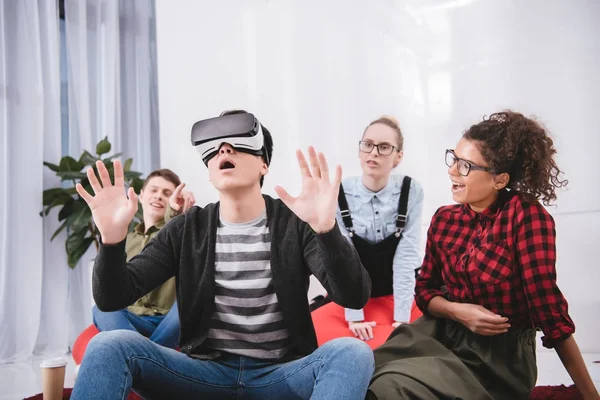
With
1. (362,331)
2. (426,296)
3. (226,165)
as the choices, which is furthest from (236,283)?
(362,331)

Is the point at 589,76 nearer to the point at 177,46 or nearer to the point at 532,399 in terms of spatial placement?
the point at 532,399

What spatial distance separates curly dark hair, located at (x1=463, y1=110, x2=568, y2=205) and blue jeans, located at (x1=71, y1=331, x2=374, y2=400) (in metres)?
0.82

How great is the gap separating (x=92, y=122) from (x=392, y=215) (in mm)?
2985

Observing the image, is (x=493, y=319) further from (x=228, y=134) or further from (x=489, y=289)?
(x=228, y=134)

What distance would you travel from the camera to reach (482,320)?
1.61m

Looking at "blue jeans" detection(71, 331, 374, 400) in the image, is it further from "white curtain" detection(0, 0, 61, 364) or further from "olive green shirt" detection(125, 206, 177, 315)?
"white curtain" detection(0, 0, 61, 364)

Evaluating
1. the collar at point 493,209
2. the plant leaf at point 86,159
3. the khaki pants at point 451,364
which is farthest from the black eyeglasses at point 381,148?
the plant leaf at point 86,159

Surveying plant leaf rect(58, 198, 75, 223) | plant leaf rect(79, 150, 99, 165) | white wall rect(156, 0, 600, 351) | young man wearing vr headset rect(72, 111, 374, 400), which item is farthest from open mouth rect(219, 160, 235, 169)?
plant leaf rect(58, 198, 75, 223)

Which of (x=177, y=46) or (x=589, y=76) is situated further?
(x=177, y=46)

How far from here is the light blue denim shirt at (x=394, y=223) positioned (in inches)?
98.3

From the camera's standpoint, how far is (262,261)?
1.58 m

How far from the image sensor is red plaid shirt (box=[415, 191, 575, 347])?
5.13 ft

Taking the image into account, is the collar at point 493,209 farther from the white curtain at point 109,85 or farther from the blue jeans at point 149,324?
the white curtain at point 109,85

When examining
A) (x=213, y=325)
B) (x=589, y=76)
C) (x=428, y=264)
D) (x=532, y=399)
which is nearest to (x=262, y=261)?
(x=213, y=325)
